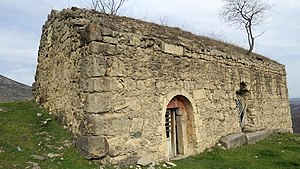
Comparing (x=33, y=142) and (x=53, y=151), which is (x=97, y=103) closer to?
(x=53, y=151)

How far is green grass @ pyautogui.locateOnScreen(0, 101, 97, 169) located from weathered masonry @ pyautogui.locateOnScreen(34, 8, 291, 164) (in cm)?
29

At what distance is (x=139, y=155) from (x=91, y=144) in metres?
1.12

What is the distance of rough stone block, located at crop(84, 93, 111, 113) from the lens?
19.0ft

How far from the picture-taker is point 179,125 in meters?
7.77

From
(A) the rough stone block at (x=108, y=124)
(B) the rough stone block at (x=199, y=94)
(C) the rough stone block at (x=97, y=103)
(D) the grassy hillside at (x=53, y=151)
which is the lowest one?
(D) the grassy hillside at (x=53, y=151)

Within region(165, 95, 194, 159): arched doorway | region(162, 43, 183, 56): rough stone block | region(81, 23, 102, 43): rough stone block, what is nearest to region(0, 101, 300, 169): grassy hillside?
region(165, 95, 194, 159): arched doorway

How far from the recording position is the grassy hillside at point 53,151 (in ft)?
18.1

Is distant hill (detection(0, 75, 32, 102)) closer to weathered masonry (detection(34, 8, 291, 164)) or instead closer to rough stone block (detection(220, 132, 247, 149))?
weathered masonry (detection(34, 8, 291, 164))

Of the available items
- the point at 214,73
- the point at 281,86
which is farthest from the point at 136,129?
the point at 281,86

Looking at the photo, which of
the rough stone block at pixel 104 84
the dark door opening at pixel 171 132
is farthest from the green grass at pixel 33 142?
the dark door opening at pixel 171 132

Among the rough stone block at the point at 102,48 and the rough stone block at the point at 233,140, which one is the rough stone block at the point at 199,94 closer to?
the rough stone block at the point at 233,140

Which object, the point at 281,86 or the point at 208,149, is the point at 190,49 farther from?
the point at 281,86

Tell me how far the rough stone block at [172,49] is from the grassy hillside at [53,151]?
271 centimetres

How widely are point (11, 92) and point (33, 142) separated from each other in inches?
376
